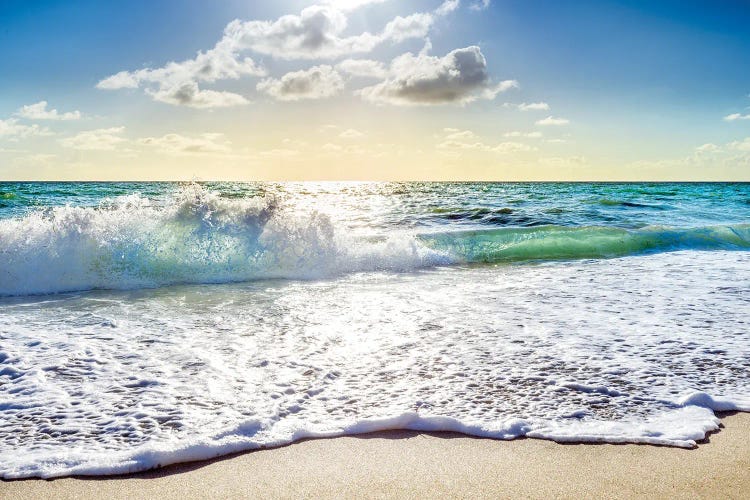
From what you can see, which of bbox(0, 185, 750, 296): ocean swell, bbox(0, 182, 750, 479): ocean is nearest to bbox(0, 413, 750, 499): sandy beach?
bbox(0, 182, 750, 479): ocean

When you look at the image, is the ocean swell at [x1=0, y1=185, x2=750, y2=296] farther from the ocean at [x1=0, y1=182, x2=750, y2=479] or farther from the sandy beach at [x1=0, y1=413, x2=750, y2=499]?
the sandy beach at [x1=0, y1=413, x2=750, y2=499]

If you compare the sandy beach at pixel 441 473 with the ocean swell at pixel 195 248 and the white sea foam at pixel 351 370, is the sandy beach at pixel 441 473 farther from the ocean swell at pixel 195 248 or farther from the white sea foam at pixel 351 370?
the ocean swell at pixel 195 248

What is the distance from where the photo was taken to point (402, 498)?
215cm

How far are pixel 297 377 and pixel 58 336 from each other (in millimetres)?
2392

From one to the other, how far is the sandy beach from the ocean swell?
534cm

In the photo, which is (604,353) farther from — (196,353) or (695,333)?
(196,353)

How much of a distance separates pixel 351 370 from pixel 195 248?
5624 millimetres

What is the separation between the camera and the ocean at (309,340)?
2.75 metres

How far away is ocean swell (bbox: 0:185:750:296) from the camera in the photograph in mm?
7277

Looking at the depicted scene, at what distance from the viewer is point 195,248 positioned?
8.33 metres

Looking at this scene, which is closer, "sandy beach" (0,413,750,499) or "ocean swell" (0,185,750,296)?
"sandy beach" (0,413,750,499)

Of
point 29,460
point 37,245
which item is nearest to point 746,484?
point 29,460

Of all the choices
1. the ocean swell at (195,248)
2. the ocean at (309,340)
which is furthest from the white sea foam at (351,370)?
the ocean swell at (195,248)

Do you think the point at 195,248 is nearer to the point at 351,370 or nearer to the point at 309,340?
the point at 309,340
